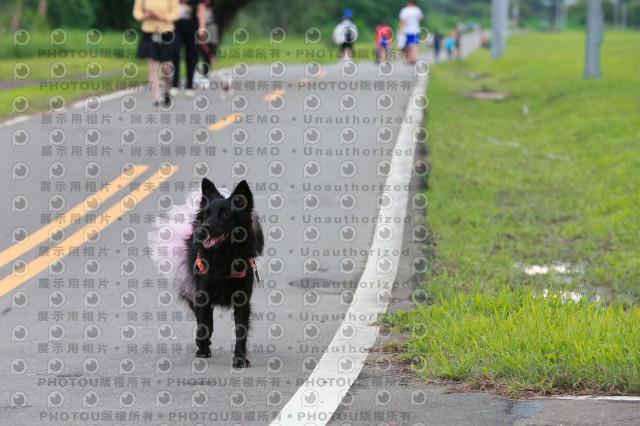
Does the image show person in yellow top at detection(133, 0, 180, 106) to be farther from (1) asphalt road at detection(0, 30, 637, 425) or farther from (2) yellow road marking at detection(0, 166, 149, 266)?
(2) yellow road marking at detection(0, 166, 149, 266)

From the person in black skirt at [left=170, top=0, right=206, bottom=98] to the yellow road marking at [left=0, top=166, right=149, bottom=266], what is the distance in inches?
267

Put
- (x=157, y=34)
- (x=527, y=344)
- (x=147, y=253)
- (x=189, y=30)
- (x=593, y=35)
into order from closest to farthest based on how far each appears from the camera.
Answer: (x=527, y=344), (x=147, y=253), (x=157, y=34), (x=189, y=30), (x=593, y=35)

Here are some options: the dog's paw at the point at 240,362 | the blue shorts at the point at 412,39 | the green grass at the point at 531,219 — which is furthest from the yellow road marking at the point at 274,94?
the dog's paw at the point at 240,362

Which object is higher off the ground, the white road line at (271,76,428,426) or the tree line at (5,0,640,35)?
the tree line at (5,0,640,35)

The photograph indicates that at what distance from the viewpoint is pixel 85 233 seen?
32.0ft

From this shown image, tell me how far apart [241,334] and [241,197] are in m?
0.89

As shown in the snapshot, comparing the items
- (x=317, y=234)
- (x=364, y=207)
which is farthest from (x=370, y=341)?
(x=364, y=207)

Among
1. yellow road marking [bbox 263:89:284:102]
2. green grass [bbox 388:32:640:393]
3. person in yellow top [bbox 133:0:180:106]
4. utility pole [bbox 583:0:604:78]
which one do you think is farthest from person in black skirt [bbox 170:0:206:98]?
utility pole [bbox 583:0:604:78]

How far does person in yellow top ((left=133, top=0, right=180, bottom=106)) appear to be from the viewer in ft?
58.1

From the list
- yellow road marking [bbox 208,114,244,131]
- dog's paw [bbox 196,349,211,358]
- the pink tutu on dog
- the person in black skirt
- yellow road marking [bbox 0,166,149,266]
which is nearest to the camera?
the pink tutu on dog

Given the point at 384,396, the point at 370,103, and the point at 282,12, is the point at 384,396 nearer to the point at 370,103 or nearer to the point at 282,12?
the point at 370,103

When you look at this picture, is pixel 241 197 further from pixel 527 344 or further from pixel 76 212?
pixel 76 212

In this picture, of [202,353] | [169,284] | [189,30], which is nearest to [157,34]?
[189,30]

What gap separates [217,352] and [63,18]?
3756 centimetres
